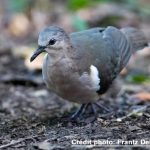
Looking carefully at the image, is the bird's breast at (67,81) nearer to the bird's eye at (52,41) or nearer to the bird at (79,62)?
the bird at (79,62)

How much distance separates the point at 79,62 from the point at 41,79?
85.1 inches

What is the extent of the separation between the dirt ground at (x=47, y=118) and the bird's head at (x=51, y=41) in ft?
2.50

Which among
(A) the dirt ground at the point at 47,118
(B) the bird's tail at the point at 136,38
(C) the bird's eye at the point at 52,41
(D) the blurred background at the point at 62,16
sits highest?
(D) the blurred background at the point at 62,16

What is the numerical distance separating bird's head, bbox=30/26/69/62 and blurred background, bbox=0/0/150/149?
2.51ft

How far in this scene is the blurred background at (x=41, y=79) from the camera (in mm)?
5125

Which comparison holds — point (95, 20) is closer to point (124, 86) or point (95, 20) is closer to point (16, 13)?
point (16, 13)

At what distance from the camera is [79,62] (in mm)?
5457

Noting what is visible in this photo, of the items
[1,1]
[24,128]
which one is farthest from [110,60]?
[1,1]

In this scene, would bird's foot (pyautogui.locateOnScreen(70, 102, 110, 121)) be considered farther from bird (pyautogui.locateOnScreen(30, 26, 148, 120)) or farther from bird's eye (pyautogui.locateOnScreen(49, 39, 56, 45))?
bird's eye (pyautogui.locateOnScreen(49, 39, 56, 45))

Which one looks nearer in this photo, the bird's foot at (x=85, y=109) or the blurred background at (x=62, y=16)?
the bird's foot at (x=85, y=109)

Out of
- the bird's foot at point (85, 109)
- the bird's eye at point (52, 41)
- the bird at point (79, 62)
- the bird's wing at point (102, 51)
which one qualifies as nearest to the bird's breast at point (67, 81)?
the bird at point (79, 62)

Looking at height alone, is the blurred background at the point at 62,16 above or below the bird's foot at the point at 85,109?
above

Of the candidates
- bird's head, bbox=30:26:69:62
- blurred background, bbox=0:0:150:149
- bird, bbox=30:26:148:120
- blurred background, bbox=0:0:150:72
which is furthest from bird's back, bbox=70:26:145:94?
blurred background, bbox=0:0:150:72

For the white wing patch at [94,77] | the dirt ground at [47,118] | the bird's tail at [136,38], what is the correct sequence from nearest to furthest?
the dirt ground at [47,118] < the white wing patch at [94,77] < the bird's tail at [136,38]
